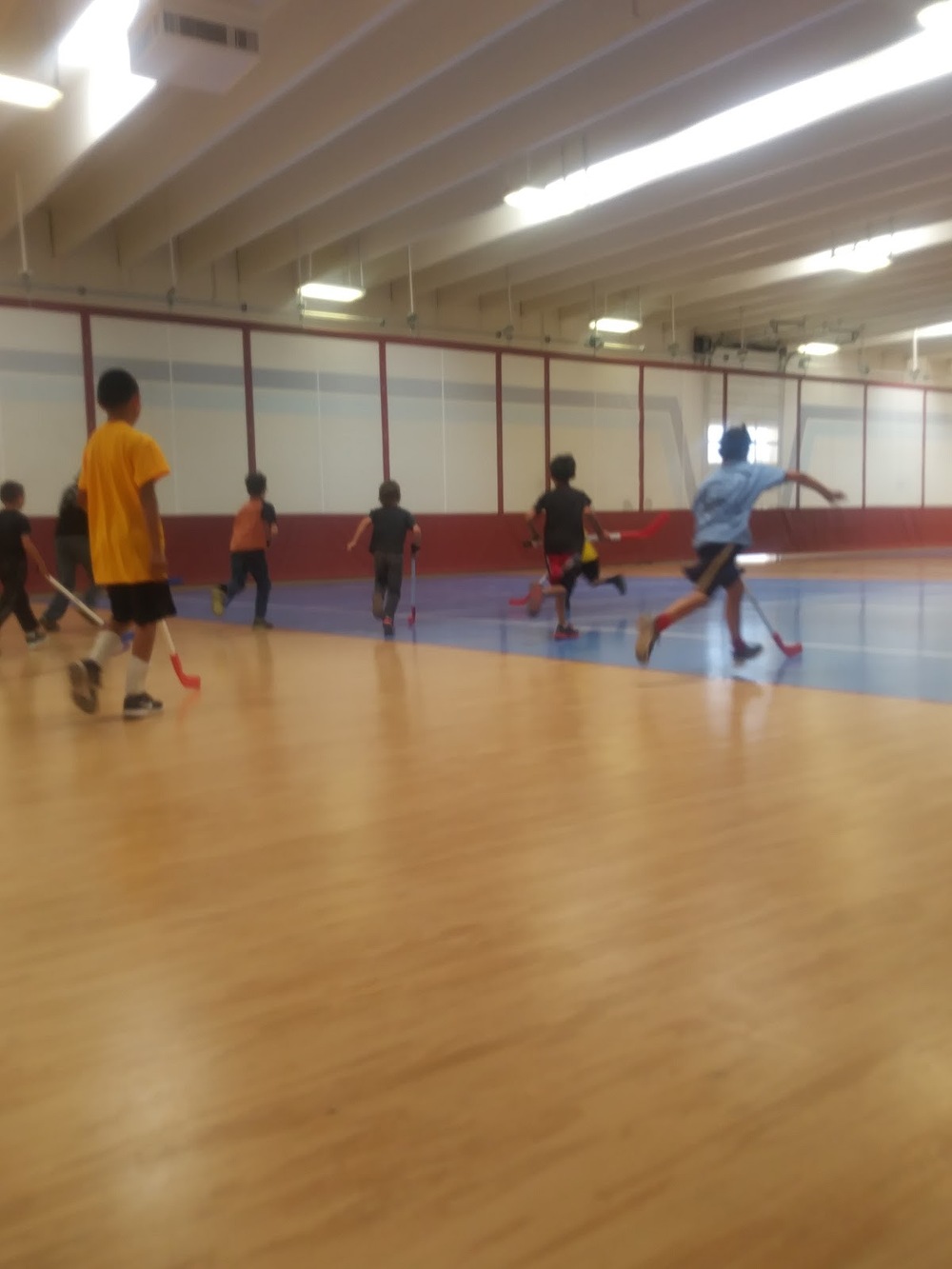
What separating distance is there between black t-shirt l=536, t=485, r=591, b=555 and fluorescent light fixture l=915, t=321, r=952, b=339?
1845cm

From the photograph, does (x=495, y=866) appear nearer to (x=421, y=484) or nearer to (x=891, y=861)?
(x=891, y=861)

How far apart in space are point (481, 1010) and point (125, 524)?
3.73 metres

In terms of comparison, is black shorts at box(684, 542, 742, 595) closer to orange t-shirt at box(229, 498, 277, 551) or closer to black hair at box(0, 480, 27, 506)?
orange t-shirt at box(229, 498, 277, 551)

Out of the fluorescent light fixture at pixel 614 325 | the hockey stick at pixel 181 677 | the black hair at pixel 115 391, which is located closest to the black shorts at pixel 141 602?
the hockey stick at pixel 181 677

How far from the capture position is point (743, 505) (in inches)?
259

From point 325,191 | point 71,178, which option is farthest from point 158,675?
point 71,178

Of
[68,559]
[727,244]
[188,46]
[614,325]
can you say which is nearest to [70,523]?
[68,559]

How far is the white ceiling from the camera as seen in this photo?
9.10 metres

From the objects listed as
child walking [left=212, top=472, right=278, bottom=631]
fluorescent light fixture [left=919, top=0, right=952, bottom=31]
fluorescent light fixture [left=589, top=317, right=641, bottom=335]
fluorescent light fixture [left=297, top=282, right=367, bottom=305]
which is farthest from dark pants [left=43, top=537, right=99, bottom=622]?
fluorescent light fixture [left=589, top=317, right=641, bottom=335]

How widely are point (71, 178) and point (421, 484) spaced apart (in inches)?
297

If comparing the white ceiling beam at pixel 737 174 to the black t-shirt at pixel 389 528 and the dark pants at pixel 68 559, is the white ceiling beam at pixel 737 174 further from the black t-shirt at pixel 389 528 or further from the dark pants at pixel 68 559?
the dark pants at pixel 68 559

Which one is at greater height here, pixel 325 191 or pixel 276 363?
pixel 325 191

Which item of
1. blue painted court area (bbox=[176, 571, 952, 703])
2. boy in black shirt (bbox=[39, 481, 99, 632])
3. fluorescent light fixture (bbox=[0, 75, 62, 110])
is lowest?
blue painted court area (bbox=[176, 571, 952, 703])

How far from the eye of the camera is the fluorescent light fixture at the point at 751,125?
995cm
